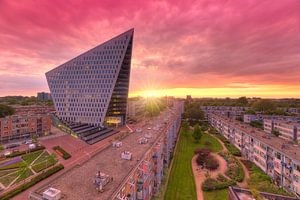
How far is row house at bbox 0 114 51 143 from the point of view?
64.8 m

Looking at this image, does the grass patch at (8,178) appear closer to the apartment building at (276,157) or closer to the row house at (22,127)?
the row house at (22,127)

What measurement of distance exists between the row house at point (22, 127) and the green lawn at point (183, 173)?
2479 inches

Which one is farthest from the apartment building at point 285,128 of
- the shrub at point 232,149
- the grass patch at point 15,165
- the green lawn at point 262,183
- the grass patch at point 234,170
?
the grass patch at point 15,165

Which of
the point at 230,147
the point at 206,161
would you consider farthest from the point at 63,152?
the point at 230,147

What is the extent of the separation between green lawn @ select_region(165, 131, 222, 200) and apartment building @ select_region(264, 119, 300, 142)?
2894 centimetres

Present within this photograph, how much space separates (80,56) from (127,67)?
28585mm

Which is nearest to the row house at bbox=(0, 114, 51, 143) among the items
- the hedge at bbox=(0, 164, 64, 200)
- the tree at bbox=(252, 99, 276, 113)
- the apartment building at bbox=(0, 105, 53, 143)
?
the apartment building at bbox=(0, 105, 53, 143)

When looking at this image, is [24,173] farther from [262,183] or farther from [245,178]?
[245,178]

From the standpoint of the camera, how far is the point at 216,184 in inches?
1451

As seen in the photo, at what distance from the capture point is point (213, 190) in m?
35.8

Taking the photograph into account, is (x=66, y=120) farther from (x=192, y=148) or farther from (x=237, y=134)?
(x=237, y=134)

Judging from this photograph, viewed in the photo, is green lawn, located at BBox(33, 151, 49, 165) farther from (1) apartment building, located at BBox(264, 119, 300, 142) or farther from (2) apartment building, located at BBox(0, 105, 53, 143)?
(1) apartment building, located at BBox(264, 119, 300, 142)

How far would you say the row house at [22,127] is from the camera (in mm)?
64750

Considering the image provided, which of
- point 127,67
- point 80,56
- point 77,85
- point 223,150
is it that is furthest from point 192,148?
point 80,56
